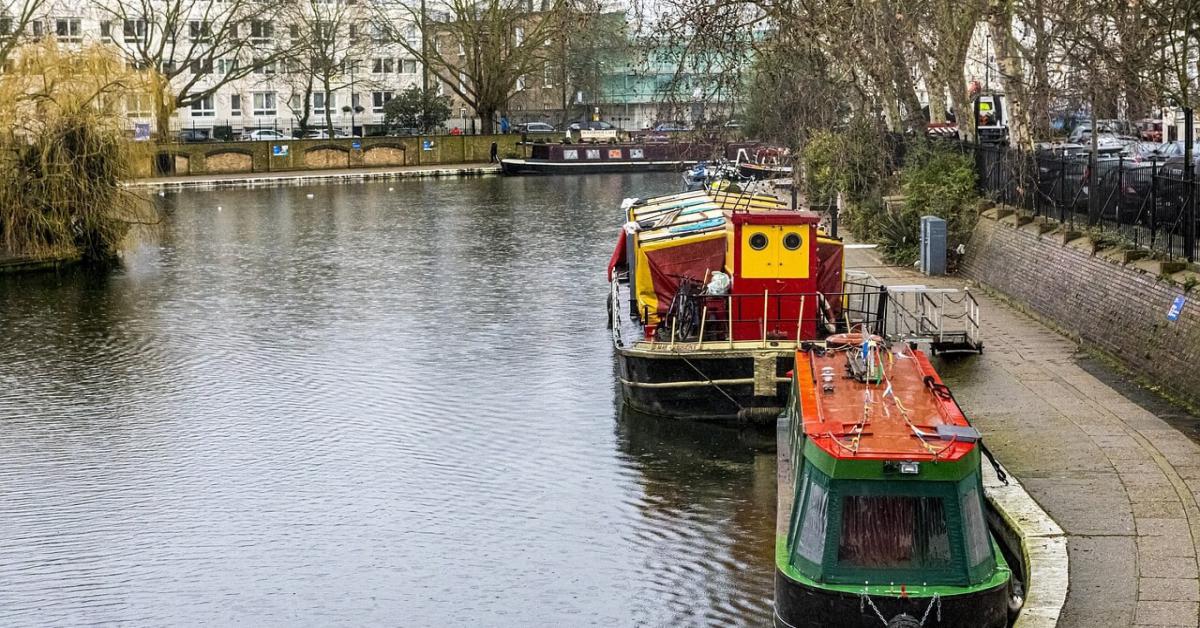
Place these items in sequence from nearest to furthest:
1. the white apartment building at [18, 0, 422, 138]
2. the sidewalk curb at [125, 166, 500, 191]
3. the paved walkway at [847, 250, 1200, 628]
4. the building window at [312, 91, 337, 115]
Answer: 1. the paved walkway at [847, 250, 1200, 628]
2. the sidewalk curb at [125, 166, 500, 191]
3. the white apartment building at [18, 0, 422, 138]
4. the building window at [312, 91, 337, 115]

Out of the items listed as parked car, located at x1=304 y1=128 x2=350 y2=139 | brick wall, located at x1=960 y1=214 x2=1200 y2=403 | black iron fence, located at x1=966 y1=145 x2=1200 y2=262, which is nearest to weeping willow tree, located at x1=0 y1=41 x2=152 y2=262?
black iron fence, located at x1=966 y1=145 x2=1200 y2=262

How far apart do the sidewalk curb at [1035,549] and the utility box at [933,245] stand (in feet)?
53.3

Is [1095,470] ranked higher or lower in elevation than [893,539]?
lower

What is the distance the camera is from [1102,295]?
24.1 meters

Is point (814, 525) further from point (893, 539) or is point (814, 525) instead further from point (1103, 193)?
point (1103, 193)

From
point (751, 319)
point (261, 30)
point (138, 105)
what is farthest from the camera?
point (261, 30)

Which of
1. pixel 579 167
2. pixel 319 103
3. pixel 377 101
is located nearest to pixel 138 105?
pixel 579 167

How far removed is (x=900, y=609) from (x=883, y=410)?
2153 millimetres

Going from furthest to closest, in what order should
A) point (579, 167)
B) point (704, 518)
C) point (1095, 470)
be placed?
point (579, 167)
point (704, 518)
point (1095, 470)

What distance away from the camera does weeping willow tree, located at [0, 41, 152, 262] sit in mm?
39781

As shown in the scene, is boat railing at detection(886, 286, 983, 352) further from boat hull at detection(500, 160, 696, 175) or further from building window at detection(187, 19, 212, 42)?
building window at detection(187, 19, 212, 42)

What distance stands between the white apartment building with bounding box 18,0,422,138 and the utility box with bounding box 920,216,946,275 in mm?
47790

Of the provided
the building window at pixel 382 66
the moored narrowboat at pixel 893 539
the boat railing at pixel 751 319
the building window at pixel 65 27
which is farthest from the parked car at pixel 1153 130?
the moored narrowboat at pixel 893 539

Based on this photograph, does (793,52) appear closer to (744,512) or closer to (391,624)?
(744,512)
